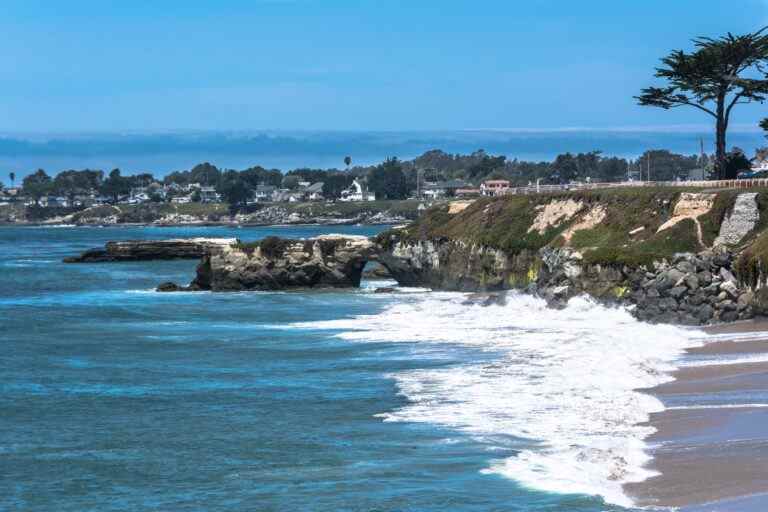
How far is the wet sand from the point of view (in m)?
18.8

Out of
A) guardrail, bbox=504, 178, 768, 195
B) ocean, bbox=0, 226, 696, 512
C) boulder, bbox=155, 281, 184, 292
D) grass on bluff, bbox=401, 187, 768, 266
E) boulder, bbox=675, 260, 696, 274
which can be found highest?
guardrail, bbox=504, 178, 768, 195

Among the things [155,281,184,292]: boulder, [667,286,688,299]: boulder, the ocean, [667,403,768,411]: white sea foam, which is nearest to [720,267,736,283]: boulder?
[667,286,688,299]: boulder

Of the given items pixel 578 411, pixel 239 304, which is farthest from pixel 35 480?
pixel 239 304

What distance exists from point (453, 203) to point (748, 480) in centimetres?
6038

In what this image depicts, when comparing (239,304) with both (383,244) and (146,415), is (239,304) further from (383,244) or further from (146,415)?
(146,415)

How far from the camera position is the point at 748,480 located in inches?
762

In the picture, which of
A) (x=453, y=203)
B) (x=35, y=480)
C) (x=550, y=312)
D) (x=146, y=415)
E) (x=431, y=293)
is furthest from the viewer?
(x=453, y=203)

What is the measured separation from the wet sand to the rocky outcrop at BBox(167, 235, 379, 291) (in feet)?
116

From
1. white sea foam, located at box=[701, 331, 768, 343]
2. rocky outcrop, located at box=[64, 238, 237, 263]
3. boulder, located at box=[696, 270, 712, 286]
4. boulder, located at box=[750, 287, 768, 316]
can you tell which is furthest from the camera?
rocky outcrop, located at box=[64, 238, 237, 263]

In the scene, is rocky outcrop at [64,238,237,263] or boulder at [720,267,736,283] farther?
rocky outcrop at [64,238,237,263]

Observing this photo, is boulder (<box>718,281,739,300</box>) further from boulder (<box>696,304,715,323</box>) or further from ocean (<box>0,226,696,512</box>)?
ocean (<box>0,226,696,512</box>)

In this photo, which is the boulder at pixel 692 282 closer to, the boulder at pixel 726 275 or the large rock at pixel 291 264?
the boulder at pixel 726 275

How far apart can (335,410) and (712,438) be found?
8.48 m

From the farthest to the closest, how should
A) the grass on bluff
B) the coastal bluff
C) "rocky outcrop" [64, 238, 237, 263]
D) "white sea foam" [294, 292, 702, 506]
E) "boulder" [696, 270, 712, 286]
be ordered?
"rocky outcrop" [64, 238, 237, 263]
the grass on bluff
the coastal bluff
"boulder" [696, 270, 712, 286]
"white sea foam" [294, 292, 702, 506]
